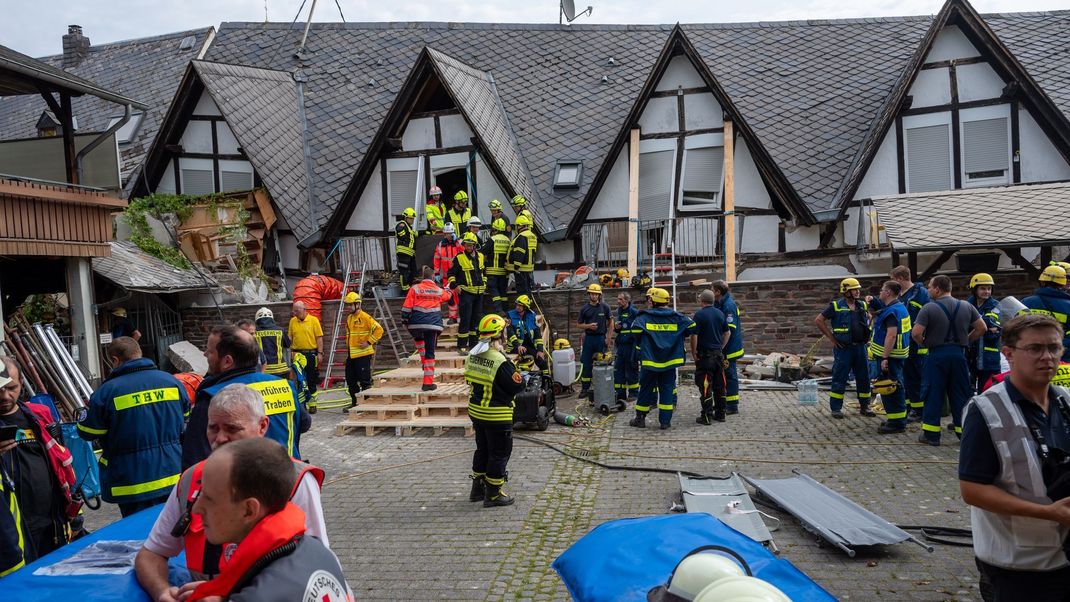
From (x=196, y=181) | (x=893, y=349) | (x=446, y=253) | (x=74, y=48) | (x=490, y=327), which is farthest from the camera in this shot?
(x=74, y=48)

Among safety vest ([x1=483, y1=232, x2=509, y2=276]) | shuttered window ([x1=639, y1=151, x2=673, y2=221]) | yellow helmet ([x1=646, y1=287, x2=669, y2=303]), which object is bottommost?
yellow helmet ([x1=646, y1=287, x2=669, y2=303])

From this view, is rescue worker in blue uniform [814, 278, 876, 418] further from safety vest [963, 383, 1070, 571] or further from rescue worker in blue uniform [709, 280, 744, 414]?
safety vest [963, 383, 1070, 571]

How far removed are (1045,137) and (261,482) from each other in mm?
17784

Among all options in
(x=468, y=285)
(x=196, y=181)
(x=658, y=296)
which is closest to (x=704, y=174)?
(x=468, y=285)

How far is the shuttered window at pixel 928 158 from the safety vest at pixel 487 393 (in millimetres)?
12355

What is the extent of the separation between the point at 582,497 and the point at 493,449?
3.33 ft

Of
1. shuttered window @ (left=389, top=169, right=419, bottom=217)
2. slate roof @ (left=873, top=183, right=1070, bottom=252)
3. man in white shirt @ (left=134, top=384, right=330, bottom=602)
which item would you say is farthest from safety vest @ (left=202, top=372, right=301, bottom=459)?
shuttered window @ (left=389, top=169, right=419, bottom=217)

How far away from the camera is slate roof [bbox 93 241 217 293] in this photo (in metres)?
15.2

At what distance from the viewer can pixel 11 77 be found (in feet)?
37.0

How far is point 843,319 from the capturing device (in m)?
10.9

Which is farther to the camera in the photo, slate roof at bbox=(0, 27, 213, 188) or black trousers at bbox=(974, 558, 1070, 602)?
slate roof at bbox=(0, 27, 213, 188)

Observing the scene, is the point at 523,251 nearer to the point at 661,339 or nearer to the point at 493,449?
the point at 661,339

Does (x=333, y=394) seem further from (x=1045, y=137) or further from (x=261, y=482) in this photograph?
(x=1045, y=137)

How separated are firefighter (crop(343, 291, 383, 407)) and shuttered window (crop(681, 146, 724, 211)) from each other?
787 centimetres
